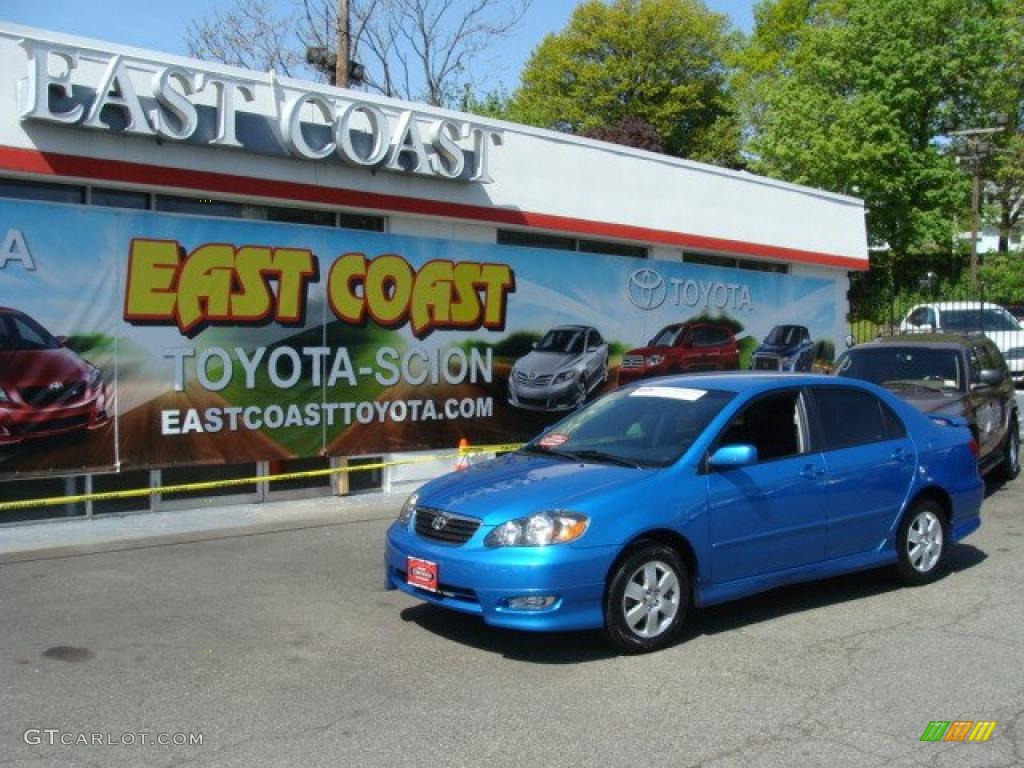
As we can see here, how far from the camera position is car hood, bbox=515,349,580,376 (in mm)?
13922

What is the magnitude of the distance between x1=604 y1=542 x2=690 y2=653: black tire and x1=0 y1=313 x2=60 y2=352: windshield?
632 centimetres

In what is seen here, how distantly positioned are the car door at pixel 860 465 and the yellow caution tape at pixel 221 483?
8.78 ft

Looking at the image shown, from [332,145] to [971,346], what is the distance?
25.6ft

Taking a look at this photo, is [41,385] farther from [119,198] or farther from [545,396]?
[545,396]

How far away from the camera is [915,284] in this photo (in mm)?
41906

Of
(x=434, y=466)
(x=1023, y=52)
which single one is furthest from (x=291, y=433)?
(x=1023, y=52)

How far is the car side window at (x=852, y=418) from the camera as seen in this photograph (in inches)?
289

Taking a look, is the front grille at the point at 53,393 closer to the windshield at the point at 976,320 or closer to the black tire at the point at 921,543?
the black tire at the point at 921,543

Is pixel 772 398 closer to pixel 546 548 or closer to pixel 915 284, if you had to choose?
pixel 546 548

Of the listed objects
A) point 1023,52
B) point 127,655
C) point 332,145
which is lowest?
point 127,655

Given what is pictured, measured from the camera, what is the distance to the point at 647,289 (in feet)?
51.0

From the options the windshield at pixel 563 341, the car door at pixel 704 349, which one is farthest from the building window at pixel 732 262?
the windshield at pixel 563 341

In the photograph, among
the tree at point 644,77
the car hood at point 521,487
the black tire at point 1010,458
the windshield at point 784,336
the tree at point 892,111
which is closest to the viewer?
the car hood at point 521,487
